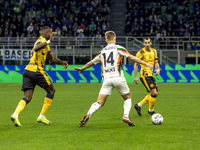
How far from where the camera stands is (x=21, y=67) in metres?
27.3

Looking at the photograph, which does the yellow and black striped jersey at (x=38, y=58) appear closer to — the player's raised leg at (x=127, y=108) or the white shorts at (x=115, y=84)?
the white shorts at (x=115, y=84)

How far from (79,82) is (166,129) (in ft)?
64.2

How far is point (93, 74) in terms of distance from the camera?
90.0 ft

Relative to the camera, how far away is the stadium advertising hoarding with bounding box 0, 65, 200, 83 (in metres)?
27.1

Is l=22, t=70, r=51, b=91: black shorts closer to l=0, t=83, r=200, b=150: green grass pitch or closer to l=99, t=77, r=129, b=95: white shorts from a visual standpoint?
l=0, t=83, r=200, b=150: green grass pitch

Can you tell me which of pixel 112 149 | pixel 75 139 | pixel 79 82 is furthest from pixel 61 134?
pixel 79 82

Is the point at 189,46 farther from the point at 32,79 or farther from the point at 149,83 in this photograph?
the point at 32,79

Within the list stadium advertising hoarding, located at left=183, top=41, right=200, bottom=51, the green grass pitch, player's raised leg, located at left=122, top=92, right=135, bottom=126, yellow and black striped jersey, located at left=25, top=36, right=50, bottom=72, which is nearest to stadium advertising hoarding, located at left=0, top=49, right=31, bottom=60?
stadium advertising hoarding, located at left=183, top=41, right=200, bottom=51

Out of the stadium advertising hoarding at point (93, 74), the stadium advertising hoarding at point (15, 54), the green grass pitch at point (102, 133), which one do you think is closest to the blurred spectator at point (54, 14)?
the stadium advertising hoarding at point (15, 54)

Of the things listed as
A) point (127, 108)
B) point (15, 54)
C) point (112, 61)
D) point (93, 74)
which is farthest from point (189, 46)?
point (112, 61)

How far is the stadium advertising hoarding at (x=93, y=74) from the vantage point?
27078mm

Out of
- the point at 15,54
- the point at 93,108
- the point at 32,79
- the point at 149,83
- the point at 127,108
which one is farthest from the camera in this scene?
the point at 15,54

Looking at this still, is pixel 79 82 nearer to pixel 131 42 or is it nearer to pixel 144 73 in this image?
pixel 131 42

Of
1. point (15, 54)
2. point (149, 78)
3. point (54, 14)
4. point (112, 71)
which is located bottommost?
point (15, 54)
